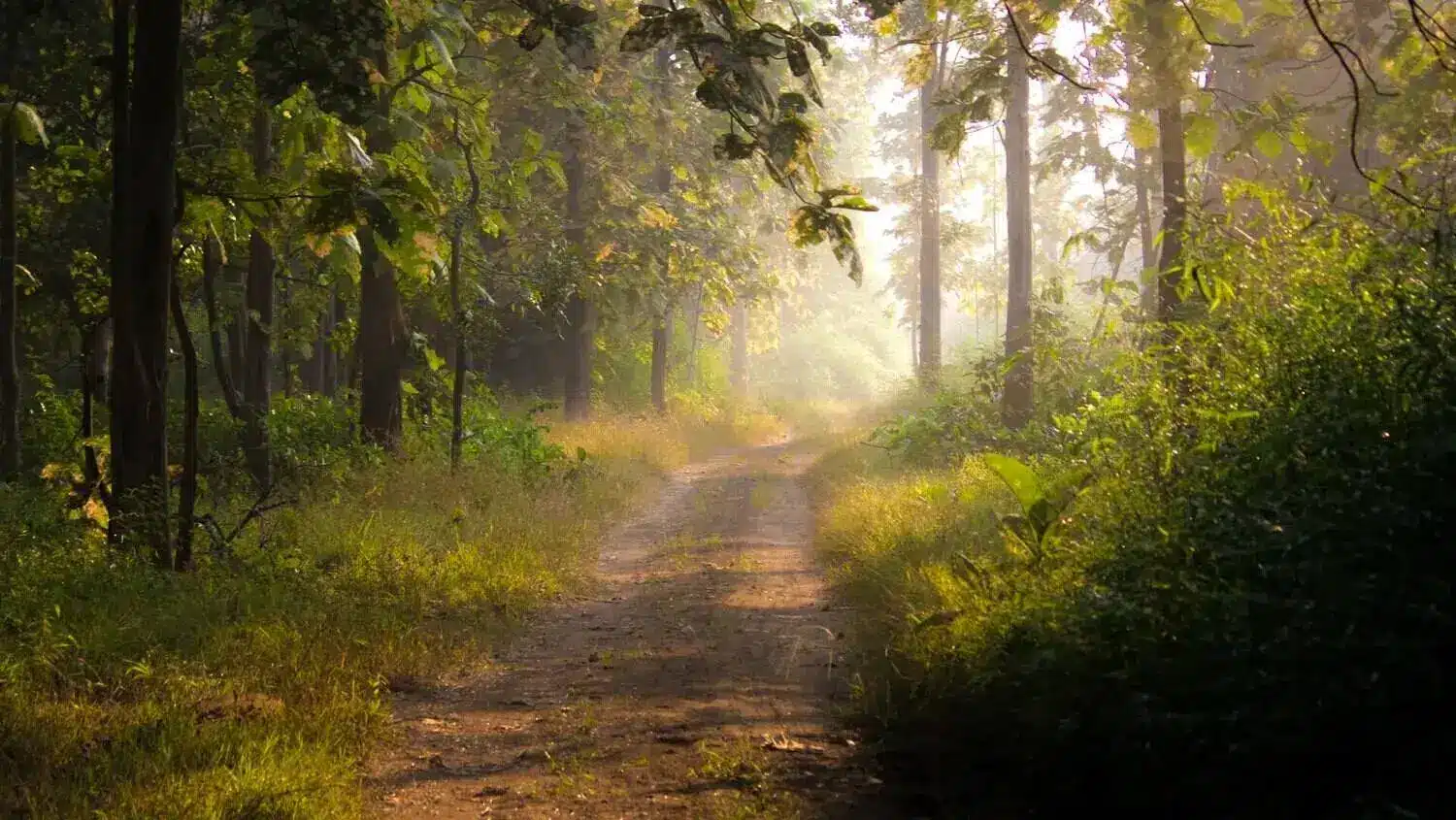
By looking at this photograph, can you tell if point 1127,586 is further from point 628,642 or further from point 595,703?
point 628,642

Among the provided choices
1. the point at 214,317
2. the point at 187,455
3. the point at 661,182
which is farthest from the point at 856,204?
the point at 661,182

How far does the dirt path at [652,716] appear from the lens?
182 inches

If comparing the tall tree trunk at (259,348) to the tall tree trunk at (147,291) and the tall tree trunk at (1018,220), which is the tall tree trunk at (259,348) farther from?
the tall tree trunk at (1018,220)

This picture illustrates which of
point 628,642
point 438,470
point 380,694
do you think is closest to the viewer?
point 380,694

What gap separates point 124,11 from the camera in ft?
21.7

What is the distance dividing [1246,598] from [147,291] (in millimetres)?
6524

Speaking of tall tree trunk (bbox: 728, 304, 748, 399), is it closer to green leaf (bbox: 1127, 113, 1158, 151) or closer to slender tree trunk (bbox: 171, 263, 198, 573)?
green leaf (bbox: 1127, 113, 1158, 151)

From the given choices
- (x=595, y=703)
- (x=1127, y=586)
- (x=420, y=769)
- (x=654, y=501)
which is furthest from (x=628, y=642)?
(x=654, y=501)

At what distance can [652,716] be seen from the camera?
5.74m

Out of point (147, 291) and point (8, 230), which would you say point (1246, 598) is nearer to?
point (147, 291)

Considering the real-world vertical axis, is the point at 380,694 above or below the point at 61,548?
below

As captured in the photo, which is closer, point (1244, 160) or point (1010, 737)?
point (1010, 737)

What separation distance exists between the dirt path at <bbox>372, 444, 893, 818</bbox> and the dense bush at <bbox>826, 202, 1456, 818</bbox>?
573mm

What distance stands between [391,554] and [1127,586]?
19.2 ft
